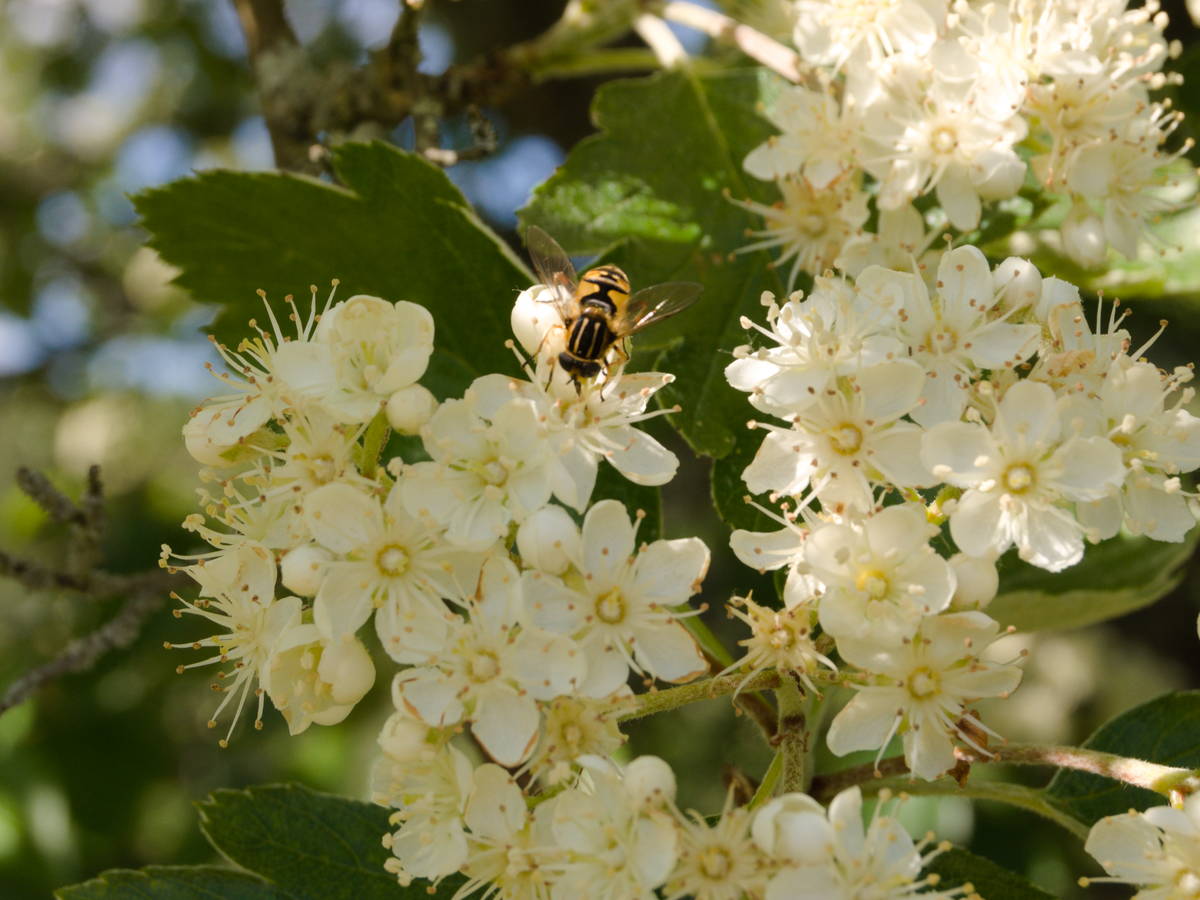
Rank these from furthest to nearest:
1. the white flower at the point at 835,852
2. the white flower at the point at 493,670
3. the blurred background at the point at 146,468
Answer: the blurred background at the point at 146,468 → the white flower at the point at 493,670 → the white flower at the point at 835,852

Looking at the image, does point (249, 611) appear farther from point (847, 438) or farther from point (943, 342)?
point (943, 342)

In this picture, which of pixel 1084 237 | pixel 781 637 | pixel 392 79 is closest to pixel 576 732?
pixel 781 637

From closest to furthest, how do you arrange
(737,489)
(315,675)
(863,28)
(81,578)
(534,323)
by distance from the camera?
(315,675), (534,323), (737,489), (863,28), (81,578)

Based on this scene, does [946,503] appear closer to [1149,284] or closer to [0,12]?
[1149,284]

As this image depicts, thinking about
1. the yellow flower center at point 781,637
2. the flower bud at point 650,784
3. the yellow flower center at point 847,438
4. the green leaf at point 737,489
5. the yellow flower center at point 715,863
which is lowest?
the yellow flower center at point 715,863

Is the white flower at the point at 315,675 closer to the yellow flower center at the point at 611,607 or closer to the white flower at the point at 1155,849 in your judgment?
the yellow flower center at the point at 611,607

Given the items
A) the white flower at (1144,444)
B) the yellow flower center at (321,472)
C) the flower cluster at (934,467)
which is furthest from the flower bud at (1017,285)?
the yellow flower center at (321,472)
